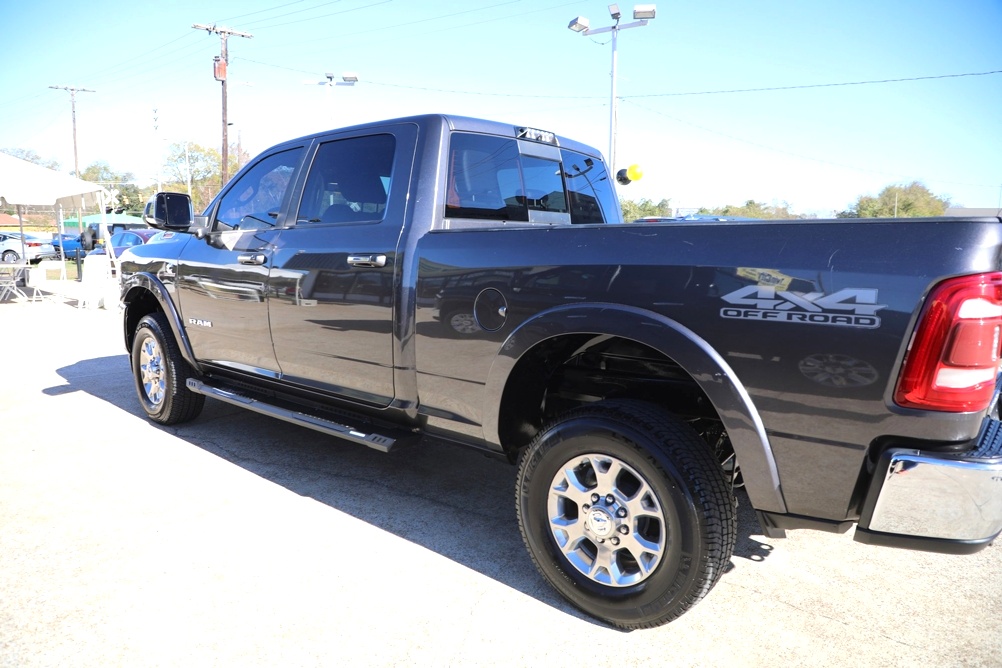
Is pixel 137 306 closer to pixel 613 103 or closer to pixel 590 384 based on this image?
pixel 590 384

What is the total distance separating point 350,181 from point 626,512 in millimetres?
2285

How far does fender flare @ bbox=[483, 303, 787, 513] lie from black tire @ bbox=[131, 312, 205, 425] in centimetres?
340

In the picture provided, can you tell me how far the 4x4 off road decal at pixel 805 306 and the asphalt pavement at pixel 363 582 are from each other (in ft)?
4.07

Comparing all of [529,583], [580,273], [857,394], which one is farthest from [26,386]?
[857,394]

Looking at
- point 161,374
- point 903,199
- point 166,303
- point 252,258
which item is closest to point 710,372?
point 252,258

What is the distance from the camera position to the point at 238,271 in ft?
13.0

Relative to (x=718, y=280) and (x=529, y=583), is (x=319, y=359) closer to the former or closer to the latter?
(x=529, y=583)

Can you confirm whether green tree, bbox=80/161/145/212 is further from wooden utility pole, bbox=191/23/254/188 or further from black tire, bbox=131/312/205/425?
black tire, bbox=131/312/205/425

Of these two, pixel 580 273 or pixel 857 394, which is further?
pixel 580 273

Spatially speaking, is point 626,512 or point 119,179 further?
point 119,179

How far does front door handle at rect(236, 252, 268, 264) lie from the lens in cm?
378

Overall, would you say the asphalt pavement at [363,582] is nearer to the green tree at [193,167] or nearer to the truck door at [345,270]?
the truck door at [345,270]

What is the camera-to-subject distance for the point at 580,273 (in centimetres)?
245

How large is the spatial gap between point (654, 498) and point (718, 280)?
802mm
